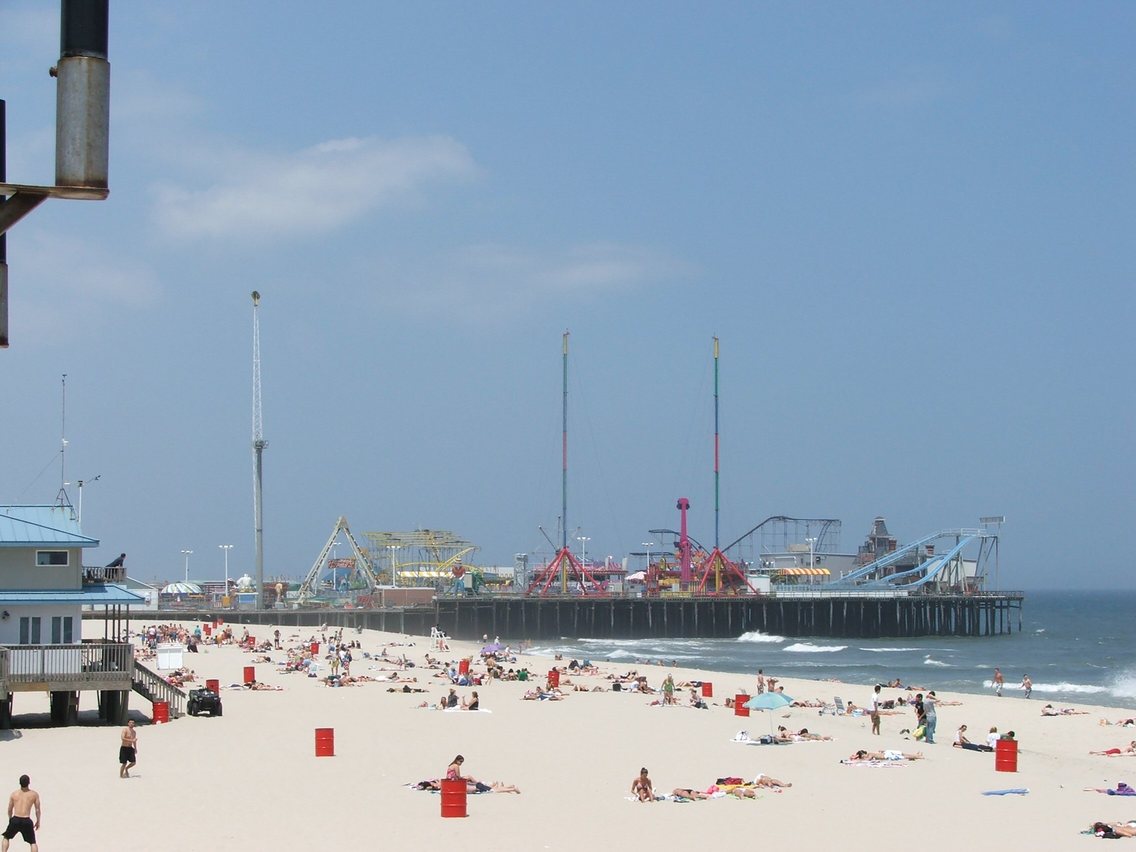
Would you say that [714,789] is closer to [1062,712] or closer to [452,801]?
[452,801]

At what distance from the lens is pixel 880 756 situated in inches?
953

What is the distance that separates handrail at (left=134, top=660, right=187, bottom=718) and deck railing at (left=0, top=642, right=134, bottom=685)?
72.2 inches

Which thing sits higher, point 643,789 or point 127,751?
point 127,751

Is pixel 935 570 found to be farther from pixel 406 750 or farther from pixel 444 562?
pixel 406 750

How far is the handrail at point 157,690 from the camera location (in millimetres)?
27328

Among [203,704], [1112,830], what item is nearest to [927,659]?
[203,704]

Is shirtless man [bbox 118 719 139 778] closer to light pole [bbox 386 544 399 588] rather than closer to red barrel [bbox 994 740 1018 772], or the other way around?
red barrel [bbox 994 740 1018 772]

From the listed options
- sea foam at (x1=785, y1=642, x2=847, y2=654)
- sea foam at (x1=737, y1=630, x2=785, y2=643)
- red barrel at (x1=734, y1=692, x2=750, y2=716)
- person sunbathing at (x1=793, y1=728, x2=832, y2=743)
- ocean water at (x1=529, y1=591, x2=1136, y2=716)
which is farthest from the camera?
sea foam at (x1=737, y1=630, x2=785, y2=643)

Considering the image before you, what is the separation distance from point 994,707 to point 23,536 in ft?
94.9

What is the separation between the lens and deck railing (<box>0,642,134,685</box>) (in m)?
24.4

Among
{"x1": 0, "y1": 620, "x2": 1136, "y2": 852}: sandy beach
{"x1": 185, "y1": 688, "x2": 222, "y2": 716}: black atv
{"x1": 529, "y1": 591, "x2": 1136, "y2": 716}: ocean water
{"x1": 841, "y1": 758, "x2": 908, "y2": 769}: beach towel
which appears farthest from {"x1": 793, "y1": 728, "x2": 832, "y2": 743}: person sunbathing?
{"x1": 529, "y1": 591, "x2": 1136, "y2": 716}: ocean water

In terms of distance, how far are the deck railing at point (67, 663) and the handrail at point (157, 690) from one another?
183 centimetres

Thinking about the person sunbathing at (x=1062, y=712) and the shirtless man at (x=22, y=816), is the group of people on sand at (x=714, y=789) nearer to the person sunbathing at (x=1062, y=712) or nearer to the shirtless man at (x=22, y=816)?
the shirtless man at (x=22, y=816)

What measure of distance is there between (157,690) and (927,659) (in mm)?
53130
